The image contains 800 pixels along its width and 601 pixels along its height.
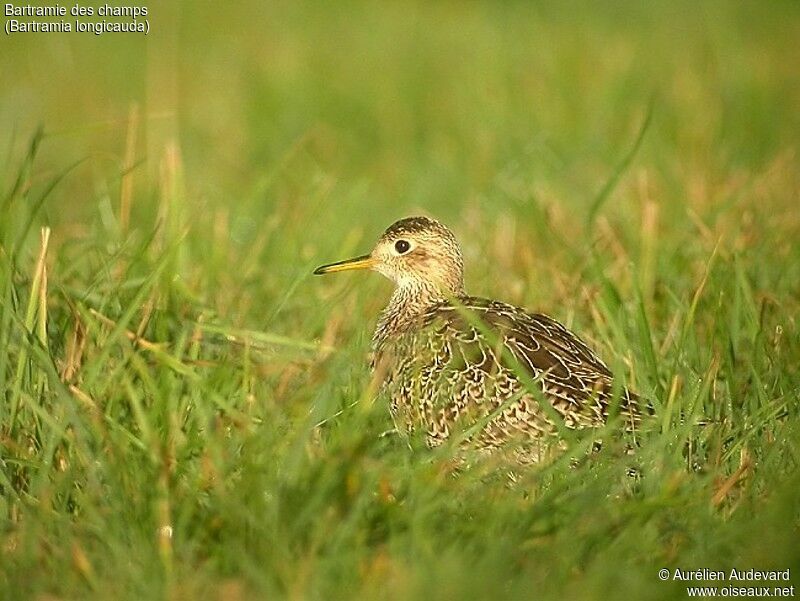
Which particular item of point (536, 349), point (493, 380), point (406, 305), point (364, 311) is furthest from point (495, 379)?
point (364, 311)

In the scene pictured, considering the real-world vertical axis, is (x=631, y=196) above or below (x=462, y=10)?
below

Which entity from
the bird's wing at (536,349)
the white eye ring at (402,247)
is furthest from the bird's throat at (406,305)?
the bird's wing at (536,349)

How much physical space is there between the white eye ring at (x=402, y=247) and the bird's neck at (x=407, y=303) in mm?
138

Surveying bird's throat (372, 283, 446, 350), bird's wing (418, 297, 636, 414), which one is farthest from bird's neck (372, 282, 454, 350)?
bird's wing (418, 297, 636, 414)

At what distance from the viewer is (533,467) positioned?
15.9 feet

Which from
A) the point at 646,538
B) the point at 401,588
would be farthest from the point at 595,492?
the point at 401,588

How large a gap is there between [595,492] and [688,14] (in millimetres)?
10363

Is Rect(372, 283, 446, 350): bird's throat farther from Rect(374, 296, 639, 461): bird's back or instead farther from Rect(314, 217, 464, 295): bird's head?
Rect(374, 296, 639, 461): bird's back

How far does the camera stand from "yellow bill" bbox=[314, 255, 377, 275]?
20.2ft

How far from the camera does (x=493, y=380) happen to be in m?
5.13

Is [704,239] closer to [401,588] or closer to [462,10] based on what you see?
[401,588]

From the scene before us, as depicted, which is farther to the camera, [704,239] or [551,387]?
[704,239]

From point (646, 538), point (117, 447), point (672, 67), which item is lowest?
point (646, 538)

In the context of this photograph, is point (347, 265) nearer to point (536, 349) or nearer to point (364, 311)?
point (364, 311)
